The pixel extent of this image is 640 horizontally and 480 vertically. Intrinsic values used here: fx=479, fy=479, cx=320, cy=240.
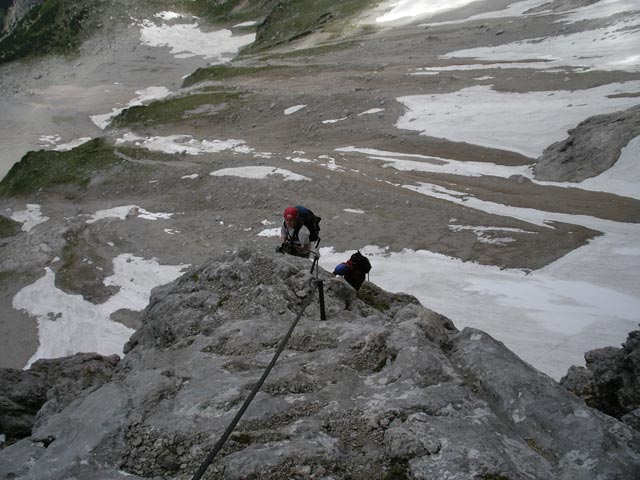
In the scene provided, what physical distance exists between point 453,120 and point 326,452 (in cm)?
3107

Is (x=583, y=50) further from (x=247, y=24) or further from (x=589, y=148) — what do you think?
(x=247, y=24)

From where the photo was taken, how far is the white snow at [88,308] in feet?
63.9

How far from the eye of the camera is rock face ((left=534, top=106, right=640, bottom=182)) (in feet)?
82.1

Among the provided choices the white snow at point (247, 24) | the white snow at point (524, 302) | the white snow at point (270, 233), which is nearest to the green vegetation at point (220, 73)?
the white snow at point (270, 233)

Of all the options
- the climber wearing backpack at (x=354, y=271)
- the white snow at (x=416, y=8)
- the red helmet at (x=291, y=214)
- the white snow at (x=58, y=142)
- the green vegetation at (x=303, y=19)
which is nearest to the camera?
the red helmet at (x=291, y=214)

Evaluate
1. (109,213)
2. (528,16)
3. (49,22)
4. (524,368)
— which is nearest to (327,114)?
(109,213)

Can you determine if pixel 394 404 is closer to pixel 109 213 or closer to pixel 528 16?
Answer: pixel 109 213

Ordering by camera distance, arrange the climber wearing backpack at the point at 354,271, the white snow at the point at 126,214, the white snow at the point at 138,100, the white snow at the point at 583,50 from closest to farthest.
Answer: the climber wearing backpack at the point at 354,271, the white snow at the point at 126,214, the white snow at the point at 583,50, the white snow at the point at 138,100

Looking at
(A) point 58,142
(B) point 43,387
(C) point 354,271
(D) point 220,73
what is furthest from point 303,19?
(B) point 43,387

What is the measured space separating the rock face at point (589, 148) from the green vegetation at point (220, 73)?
1368 inches

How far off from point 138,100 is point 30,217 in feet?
120

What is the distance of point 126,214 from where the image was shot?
2958cm

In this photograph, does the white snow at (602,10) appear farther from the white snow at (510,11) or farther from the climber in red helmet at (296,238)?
the climber in red helmet at (296,238)

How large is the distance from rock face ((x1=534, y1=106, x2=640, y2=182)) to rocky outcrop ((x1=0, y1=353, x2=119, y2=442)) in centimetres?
2377
